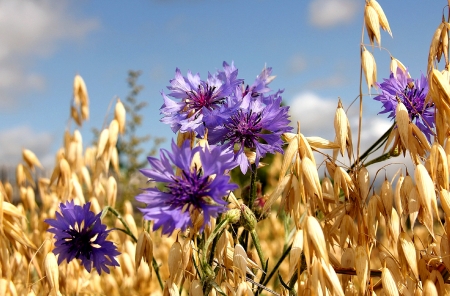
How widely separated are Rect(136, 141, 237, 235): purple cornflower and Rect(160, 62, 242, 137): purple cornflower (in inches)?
4.0

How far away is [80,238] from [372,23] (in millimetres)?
558

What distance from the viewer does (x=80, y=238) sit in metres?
0.80

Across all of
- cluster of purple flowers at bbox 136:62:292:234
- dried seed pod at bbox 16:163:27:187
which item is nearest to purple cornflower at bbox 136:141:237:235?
cluster of purple flowers at bbox 136:62:292:234

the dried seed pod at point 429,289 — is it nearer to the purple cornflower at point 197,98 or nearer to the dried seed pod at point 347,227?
the dried seed pod at point 347,227

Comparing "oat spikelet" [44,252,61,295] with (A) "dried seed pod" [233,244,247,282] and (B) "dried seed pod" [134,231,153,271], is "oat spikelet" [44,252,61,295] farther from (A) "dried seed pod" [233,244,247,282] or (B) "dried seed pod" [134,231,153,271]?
(A) "dried seed pod" [233,244,247,282]

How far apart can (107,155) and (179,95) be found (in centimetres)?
40

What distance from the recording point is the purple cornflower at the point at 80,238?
796 millimetres

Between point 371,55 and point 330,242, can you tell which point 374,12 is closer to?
point 371,55

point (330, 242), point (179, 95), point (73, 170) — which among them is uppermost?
point (179, 95)

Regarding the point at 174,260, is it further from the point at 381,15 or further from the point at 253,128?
the point at 381,15

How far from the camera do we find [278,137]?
69 centimetres

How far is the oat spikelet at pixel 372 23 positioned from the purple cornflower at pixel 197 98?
0.20 m

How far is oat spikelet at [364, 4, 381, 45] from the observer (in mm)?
702

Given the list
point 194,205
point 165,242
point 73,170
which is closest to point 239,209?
point 194,205
